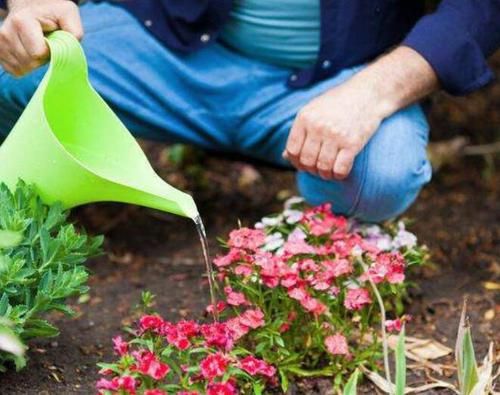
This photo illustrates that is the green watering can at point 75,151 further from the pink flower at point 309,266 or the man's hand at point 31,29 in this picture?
the pink flower at point 309,266

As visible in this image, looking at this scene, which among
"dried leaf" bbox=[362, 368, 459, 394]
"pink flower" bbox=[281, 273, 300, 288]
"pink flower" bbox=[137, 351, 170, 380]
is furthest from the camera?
"dried leaf" bbox=[362, 368, 459, 394]

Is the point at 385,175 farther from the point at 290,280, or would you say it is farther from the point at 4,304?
the point at 4,304

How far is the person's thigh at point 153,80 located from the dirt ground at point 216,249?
14.4 inches

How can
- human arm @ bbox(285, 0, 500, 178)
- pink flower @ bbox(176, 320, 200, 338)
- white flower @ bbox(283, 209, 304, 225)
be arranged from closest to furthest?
pink flower @ bbox(176, 320, 200, 338), human arm @ bbox(285, 0, 500, 178), white flower @ bbox(283, 209, 304, 225)

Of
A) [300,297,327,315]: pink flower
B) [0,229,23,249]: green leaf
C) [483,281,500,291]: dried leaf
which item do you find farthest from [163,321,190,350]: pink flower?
[483,281,500,291]: dried leaf

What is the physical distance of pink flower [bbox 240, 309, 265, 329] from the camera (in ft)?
5.75

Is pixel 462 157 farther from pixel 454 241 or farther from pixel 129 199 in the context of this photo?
pixel 129 199

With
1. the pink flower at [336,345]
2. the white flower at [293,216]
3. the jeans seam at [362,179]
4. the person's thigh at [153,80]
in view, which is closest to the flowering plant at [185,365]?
the pink flower at [336,345]

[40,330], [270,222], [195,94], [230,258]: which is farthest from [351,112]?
[40,330]

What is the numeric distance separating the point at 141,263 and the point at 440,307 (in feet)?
2.45

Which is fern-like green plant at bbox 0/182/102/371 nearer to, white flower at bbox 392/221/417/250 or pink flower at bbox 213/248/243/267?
pink flower at bbox 213/248/243/267

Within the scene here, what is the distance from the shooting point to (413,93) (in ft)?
6.89

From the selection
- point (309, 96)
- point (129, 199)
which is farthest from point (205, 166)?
point (129, 199)

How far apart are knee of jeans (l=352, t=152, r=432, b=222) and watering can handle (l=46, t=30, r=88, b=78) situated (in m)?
0.64
